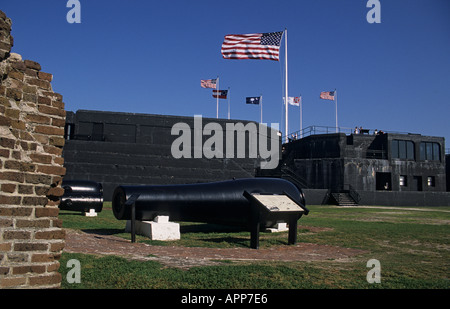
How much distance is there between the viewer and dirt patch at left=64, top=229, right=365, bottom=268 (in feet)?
19.5

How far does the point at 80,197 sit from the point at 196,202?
7.42 meters

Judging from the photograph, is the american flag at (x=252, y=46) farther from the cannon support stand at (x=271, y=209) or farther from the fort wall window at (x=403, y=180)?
the fort wall window at (x=403, y=180)

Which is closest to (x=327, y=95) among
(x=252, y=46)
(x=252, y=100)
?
(x=252, y=100)

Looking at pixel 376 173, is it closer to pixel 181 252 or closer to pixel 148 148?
pixel 148 148

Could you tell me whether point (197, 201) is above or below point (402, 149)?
below

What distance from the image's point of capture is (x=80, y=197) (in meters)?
14.3

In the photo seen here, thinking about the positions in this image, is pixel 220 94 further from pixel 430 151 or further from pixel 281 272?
pixel 281 272

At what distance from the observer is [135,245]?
24.0 ft

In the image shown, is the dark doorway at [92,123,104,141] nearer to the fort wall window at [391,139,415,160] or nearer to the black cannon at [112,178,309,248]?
the black cannon at [112,178,309,248]

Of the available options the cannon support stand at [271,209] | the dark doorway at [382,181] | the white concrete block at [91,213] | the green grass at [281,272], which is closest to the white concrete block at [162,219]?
the green grass at [281,272]

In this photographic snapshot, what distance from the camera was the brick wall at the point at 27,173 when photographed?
319 cm

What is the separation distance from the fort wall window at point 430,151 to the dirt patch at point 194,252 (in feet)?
110

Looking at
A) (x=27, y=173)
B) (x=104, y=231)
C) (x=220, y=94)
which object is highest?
(x=220, y=94)
